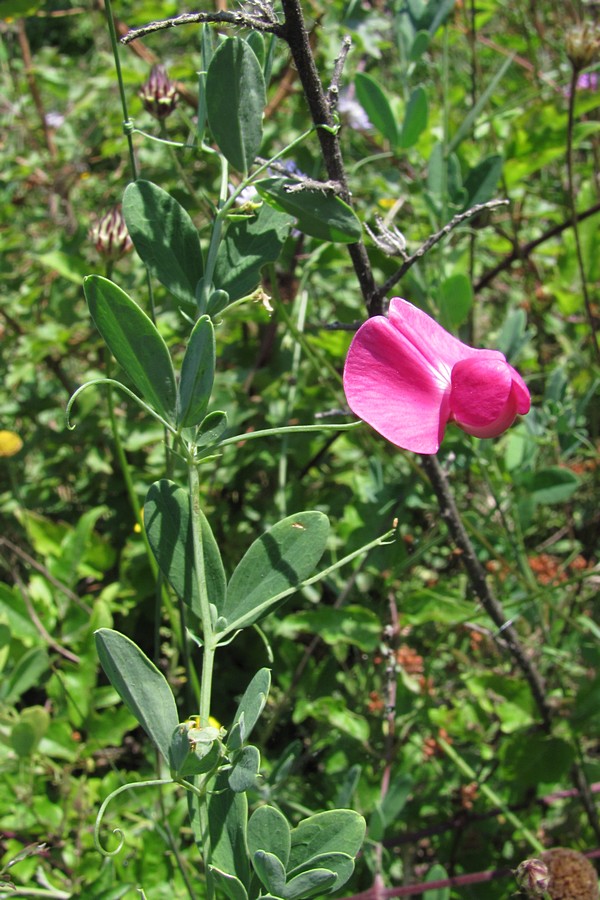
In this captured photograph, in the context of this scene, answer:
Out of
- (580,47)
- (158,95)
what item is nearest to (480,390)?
Answer: (158,95)

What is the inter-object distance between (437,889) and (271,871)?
1.27 ft

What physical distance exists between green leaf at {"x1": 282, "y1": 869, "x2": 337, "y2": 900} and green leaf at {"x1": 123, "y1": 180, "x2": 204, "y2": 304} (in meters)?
0.38

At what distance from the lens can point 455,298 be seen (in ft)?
3.13

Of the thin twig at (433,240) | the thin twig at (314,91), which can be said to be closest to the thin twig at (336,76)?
the thin twig at (314,91)

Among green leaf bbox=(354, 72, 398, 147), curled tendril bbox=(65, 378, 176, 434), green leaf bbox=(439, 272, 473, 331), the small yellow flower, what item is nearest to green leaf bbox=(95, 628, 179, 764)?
curled tendril bbox=(65, 378, 176, 434)

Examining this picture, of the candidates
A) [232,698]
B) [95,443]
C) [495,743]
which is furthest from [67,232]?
[495,743]

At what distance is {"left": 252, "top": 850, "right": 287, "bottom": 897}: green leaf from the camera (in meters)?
0.48

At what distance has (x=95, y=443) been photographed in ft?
4.41

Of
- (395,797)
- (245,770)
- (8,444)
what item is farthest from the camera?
(8,444)

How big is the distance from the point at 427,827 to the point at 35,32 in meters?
3.99

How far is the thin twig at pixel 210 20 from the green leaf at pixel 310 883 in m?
0.51

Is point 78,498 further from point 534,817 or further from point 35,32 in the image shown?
point 35,32

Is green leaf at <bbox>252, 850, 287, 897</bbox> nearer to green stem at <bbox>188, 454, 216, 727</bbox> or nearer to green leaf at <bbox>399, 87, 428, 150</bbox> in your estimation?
green stem at <bbox>188, 454, 216, 727</bbox>

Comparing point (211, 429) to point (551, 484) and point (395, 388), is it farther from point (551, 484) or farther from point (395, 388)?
point (551, 484)
